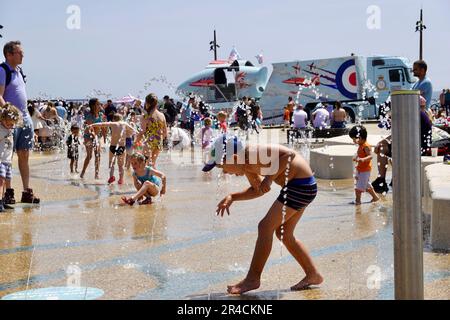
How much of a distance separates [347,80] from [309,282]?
2689 cm

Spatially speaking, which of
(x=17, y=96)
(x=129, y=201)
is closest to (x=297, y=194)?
(x=129, y=201)

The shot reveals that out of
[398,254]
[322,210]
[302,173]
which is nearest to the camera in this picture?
[398,254]

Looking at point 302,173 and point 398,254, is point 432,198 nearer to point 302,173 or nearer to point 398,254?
point 302,173

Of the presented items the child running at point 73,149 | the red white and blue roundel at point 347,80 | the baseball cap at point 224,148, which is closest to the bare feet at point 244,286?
the baseball cap at point 224,148

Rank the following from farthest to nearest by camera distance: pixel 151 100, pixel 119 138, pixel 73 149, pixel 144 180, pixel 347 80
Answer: pixel 347 80 → pixel 73 149 → pixel 119 138 → pixel 151 100 → pixel 144 180

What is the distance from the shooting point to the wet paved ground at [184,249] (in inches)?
181

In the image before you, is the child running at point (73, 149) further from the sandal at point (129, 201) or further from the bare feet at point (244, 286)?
the bare feet at point (244, 286)

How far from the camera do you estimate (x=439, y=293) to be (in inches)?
169

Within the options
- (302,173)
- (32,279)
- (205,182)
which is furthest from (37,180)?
(302,173)

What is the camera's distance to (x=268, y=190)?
4492 millimetres

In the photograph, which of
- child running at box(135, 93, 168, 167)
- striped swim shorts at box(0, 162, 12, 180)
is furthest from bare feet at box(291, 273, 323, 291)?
child running at box(135, 93, 168, 167)

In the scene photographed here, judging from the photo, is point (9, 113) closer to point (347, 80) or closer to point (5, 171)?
point (5, 171)
